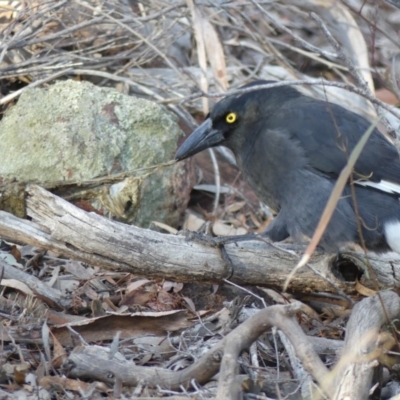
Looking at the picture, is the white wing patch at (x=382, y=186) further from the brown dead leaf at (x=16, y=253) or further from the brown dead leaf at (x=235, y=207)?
the brown dead leaf at (x=16, y=253)

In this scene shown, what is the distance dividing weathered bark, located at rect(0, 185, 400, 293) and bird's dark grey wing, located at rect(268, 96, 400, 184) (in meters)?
0.51

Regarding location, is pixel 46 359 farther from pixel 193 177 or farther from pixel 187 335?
pixel 193 177

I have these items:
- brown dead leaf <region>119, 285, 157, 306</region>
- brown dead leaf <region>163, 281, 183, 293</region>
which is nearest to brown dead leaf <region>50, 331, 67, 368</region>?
brown dead leaf <region>119, 285, 157, 306</region>

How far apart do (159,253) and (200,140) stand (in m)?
1.04

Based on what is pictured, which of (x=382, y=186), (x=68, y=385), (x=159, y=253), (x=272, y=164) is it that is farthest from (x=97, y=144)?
(x=68, y=385)

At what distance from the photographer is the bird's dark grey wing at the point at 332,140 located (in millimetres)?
3906

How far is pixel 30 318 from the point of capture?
330 centimetres

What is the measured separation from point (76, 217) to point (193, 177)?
1.83 meters

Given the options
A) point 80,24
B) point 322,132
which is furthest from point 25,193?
point 80,24

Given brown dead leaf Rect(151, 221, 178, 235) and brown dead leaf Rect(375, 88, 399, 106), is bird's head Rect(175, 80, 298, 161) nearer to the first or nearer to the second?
brown dead leaf Rect(151, 221, 178, 235)

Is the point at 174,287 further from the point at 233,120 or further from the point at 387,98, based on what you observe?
the point at 387,98

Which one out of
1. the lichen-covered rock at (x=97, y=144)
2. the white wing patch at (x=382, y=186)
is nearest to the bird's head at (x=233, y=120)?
the lichen-covered rock at (x=97, y=144)

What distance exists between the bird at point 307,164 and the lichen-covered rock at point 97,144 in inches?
22.1

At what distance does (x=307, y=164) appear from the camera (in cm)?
390
